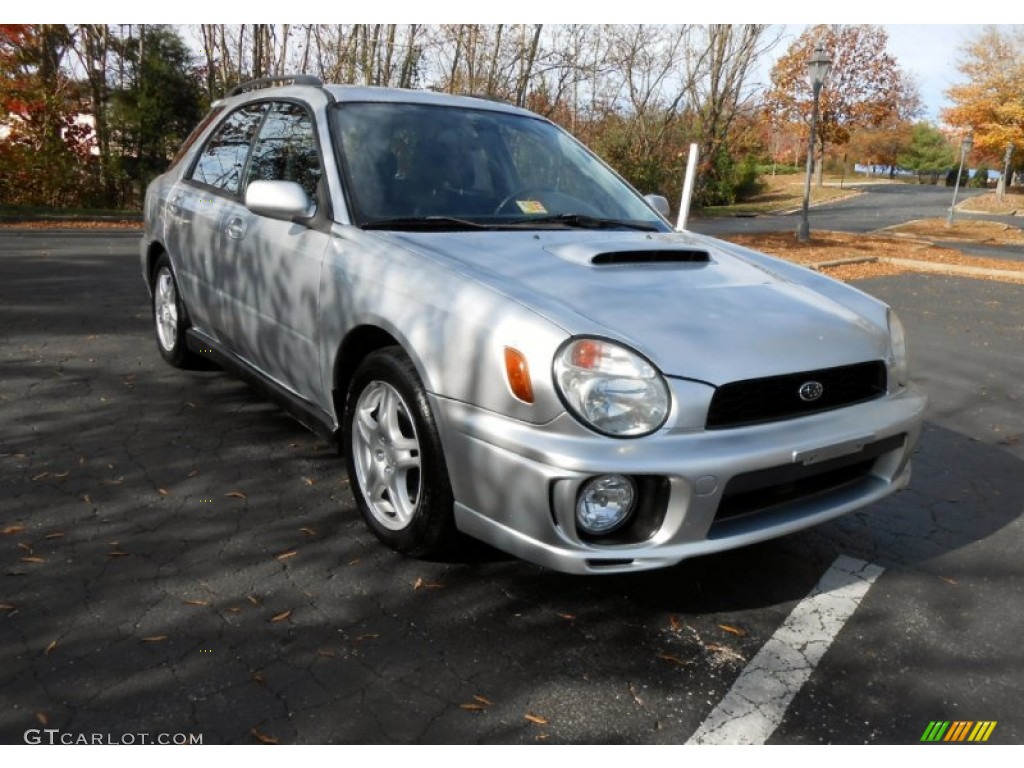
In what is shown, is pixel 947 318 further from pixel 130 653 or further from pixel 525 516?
pixel 130 653

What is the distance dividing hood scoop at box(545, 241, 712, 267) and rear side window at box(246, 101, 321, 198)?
1246 millimetres

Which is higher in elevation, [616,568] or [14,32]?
[14,32]

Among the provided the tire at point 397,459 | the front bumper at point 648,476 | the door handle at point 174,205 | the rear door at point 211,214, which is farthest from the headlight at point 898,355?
the door handle at point 174,205

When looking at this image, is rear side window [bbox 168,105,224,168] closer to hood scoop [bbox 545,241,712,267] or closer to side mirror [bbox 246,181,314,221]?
side mirror [bbox 246,181,314,221]


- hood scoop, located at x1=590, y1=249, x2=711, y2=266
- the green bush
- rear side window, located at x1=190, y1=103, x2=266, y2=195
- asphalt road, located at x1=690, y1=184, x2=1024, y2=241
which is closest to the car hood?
hood scoop, located at x1=590, y1=249, x2=711, y2=266

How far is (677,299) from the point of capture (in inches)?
111

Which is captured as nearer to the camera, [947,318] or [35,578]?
[35,578]

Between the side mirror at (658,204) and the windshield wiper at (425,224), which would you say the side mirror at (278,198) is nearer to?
the windshield wiper at (425,224)

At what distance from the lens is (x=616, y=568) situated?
96.6 inches

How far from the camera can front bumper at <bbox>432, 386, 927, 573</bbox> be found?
2379mm

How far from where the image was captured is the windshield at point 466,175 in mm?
3453

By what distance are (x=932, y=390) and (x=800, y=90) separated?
39809mm

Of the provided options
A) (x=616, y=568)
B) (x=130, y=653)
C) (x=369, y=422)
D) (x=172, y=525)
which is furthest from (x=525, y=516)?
(x=172, y=525)

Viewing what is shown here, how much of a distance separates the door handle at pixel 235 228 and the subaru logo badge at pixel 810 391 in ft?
8.90
